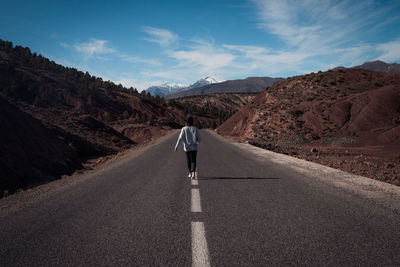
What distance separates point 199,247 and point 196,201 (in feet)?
6.66

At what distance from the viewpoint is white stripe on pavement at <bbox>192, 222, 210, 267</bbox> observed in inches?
110

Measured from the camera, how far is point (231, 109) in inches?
5655

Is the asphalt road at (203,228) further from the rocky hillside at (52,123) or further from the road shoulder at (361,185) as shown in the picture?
the rocky hillside at (52,123)

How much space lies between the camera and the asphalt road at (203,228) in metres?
2.92

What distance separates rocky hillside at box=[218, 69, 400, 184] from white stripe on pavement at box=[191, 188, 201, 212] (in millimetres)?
6829

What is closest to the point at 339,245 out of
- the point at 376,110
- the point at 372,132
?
the point at 372,132

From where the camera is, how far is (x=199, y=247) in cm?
314

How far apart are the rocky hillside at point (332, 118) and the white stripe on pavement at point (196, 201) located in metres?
6.83

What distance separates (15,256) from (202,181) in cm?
483

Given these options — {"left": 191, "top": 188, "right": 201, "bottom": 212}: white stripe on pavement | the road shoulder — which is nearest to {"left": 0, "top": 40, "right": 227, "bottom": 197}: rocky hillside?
{"left": 191, "top": 188, "right": 201, "bottom": 212}: white stripe on pavement

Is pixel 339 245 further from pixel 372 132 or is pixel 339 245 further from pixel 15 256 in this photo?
pixel 372 132

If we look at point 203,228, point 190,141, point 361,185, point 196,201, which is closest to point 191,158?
point 190,141

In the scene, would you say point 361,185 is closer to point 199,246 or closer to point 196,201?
point 196,201

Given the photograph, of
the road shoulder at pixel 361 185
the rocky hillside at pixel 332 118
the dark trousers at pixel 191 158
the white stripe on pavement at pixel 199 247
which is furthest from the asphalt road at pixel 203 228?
the rocky hillside at pixel 332 118
